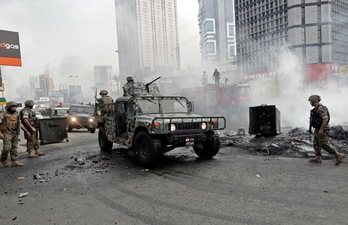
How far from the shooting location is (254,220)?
3.18 metres

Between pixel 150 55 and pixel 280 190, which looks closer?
pixel 280 190

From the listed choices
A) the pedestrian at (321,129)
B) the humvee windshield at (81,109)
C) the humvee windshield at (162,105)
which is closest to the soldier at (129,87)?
the humvee windshield at (162,105)

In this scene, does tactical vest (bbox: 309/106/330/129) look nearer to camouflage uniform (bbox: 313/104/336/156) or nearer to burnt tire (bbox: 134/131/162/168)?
camouflage uniform (bbox: 313/104/336/156)

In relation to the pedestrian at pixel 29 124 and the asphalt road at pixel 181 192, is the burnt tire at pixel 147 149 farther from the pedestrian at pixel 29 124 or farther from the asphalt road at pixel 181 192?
the pedestrian at pixel 29 124

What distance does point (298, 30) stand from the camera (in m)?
25.8

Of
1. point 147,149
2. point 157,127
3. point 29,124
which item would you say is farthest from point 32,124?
point 157,127

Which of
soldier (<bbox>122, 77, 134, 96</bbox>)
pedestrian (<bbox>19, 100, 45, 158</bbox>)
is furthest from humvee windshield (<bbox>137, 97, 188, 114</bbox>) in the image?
pedestrian (<bbox>19, 100, 45, 158</bbox>)

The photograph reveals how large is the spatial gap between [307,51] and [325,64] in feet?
8.61

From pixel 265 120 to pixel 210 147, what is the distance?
393 cm

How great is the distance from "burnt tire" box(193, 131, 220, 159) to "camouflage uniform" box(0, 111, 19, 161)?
4.83 meters

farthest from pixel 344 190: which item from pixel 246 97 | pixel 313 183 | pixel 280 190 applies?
pixel 246 97

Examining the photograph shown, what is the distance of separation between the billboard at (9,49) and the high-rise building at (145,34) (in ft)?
40.0

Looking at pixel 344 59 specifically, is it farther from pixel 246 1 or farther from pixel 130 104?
pixel 130 104

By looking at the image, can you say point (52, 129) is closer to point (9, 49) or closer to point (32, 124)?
point (32, 124)
